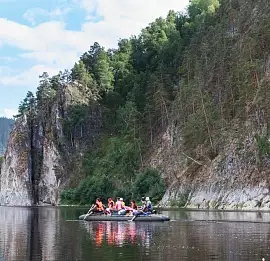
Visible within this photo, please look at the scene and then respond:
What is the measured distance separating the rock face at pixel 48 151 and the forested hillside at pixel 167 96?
84 cm

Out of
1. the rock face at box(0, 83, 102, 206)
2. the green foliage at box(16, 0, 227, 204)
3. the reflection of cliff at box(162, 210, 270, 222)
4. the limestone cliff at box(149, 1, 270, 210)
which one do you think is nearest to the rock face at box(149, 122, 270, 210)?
the limestone cliff at box(149, 1, 270, 210)

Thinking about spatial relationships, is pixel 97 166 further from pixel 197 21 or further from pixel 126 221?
pixel 126 221

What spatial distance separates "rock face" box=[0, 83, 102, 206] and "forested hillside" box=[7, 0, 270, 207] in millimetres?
836

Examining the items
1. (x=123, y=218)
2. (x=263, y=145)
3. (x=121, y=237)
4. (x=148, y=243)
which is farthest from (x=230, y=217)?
(x=148, y=243)

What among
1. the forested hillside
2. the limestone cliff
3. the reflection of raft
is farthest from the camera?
the forested hillside

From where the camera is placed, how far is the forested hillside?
82.2 meters

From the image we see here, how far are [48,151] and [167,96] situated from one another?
40.9 meters

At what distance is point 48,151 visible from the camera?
136 meters

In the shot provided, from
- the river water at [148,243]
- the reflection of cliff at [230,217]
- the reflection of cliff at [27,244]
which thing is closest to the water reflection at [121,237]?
the river water at [148,243]

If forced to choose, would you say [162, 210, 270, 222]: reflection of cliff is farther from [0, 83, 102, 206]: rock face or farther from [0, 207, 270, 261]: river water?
[0, 83, 102, 206]: rock face

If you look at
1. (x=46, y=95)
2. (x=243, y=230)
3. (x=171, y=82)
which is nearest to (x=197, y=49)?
(x=171, y=82)

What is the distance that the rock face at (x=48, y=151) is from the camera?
13250 centimetres

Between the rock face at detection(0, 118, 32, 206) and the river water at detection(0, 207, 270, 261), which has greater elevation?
the rock face at detection(0, 118, 32, 206)

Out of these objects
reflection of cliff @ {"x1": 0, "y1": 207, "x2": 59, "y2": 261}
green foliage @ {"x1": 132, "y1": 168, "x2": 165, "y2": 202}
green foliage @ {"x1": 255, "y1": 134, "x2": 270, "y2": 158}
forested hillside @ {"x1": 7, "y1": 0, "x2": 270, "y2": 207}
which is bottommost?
reflection of cliff @ {"x1": 0, "y1": 207, "x2": 59, "y2": 261}
